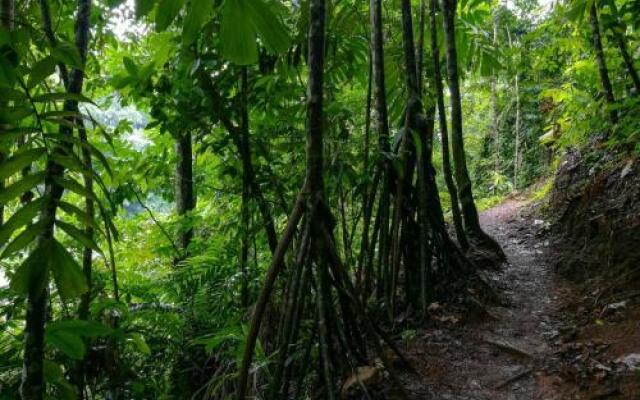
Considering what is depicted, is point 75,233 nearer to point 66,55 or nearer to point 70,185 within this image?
point 70,185

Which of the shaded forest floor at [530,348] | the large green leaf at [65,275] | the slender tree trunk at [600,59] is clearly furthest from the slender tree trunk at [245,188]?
the slender tree trunk at [600,59]

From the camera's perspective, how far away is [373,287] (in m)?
4.89

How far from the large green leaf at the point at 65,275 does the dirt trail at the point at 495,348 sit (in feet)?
7.18

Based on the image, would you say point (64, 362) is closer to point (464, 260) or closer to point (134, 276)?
point (134, 276)

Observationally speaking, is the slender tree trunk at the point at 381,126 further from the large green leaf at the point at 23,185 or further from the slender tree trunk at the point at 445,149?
the large green leaf at the point at 23,185

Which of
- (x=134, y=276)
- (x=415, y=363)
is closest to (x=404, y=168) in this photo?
(x=415, y=363)

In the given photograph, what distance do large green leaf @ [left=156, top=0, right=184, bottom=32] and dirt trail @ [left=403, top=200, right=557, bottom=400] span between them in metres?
2.52

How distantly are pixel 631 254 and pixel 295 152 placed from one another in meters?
3.04

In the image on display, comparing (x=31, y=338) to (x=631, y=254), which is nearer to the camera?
(x=31, y=338)

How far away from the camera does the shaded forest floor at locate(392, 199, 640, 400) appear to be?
9.75 ft

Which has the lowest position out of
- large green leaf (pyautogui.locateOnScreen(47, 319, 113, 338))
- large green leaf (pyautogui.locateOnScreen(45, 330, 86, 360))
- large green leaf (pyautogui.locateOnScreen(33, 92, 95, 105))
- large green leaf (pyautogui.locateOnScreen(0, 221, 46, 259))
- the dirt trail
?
the dirt trail

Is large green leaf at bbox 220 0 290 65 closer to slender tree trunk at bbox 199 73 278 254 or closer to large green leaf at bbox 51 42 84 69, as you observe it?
large green leaf at bbox 51 42 84 69

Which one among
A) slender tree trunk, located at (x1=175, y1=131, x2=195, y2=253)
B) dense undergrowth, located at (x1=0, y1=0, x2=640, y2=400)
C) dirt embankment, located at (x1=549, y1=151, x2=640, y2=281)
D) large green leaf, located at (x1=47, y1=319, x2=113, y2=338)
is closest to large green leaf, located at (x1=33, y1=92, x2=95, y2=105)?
dense undergrowth, located at (x1=0, y1=0, x2=640, y2=400)

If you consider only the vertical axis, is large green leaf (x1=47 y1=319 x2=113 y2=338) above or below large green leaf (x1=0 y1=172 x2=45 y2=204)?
below
